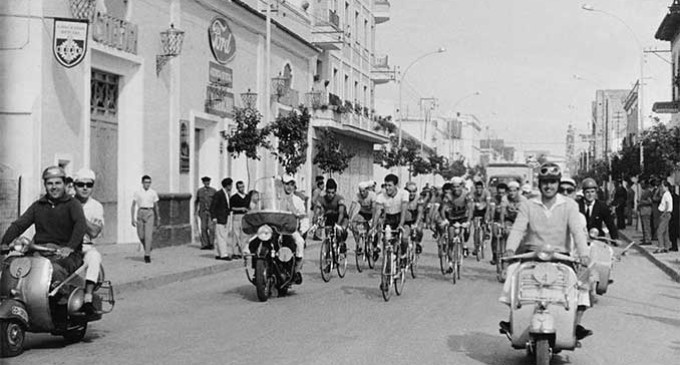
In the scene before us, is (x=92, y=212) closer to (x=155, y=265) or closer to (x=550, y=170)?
(x=550, y=170)

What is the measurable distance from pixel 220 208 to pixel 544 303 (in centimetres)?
1363

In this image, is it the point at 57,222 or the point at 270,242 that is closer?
the point at 57,222

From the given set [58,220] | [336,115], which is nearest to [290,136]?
[336,115]

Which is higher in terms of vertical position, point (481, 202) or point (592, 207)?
point (592, 207)

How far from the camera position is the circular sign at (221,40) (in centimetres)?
2794

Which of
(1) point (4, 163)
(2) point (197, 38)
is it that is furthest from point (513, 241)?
(2) point (197, 38)

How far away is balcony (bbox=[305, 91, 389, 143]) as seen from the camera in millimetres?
40188

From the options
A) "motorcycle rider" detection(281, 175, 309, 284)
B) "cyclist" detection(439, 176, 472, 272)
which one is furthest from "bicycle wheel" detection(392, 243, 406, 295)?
"cyclist" detection(439, 176, 472, 272)

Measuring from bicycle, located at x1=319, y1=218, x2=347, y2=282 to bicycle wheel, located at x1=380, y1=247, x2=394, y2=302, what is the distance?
265 cm

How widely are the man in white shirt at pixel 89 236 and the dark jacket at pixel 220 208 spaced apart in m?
9.13

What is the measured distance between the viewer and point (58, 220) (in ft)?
31.6

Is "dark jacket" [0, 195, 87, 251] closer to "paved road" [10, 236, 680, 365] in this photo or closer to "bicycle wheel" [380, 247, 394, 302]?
"paved road" [10, 236, 680, 365]

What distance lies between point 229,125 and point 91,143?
9.01m

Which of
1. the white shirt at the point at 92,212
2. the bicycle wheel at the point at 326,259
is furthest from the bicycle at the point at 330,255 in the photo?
the white shirt at the point at 92,212
